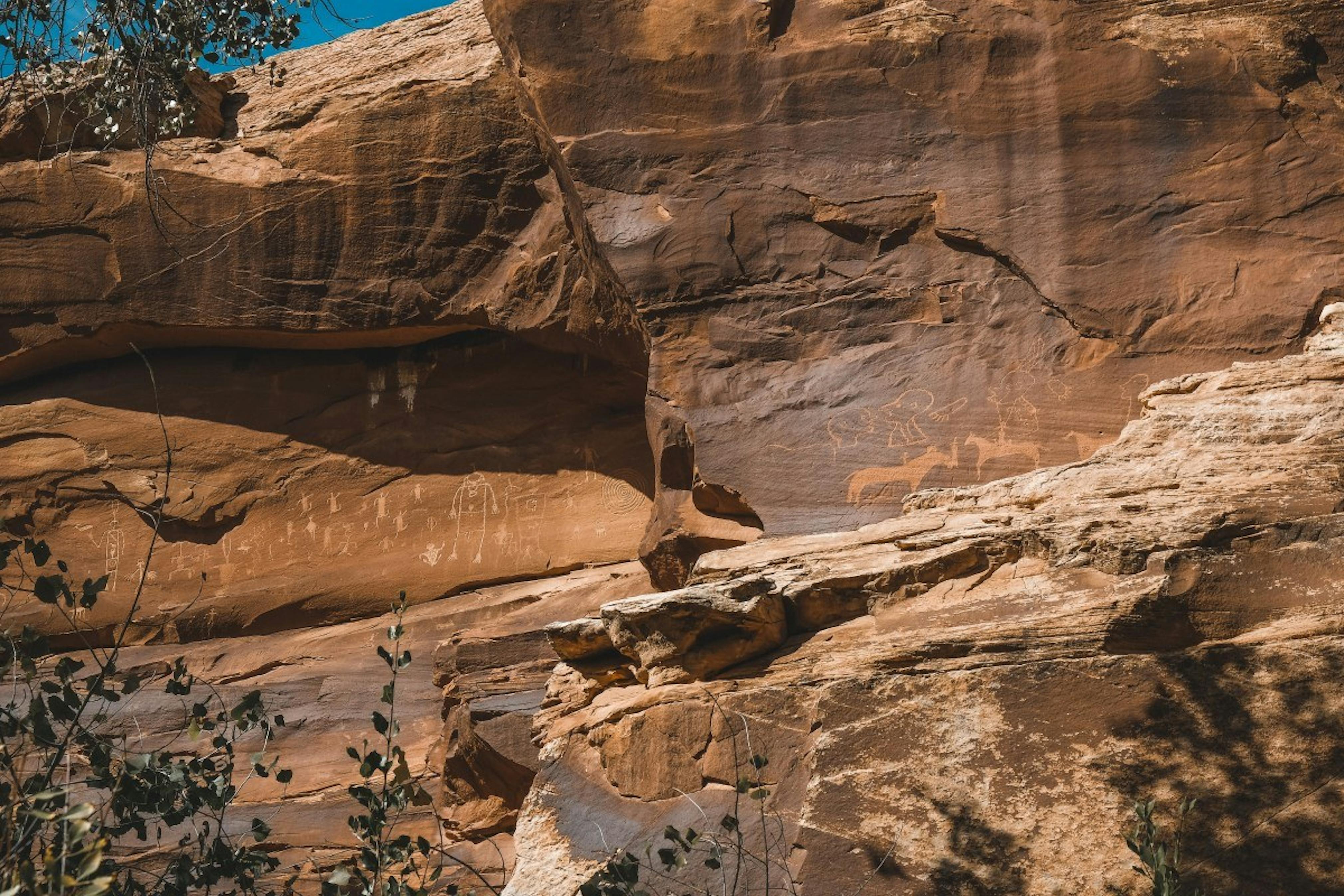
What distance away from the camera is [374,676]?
10.8 m

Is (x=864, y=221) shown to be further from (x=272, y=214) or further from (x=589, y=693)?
(x=272, y=214)

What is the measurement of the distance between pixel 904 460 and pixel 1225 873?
3.45 m

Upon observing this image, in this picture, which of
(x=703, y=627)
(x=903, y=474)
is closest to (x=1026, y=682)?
(x=703, y=627)

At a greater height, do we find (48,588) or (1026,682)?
(48,588)

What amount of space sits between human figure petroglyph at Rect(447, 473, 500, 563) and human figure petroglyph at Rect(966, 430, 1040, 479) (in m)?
4.92

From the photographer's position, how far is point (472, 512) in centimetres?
1162

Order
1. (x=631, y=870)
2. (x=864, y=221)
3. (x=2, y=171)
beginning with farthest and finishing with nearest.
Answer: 1. (x=2, y=171)
2. (x=864, y=221)
3. (x=631, y=870)

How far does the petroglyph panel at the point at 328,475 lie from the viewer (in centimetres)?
1153

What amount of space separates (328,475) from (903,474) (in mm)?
5779

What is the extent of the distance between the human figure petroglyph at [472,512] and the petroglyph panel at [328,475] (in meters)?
0.01

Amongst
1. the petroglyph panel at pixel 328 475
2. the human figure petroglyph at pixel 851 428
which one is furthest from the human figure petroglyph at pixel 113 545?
the human figure petroglyph at pixel 851 428

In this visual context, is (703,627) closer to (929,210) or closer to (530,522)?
(929,210)

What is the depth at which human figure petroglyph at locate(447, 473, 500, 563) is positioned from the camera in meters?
11.5

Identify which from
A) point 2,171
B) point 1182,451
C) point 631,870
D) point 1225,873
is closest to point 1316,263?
point 1182,451
